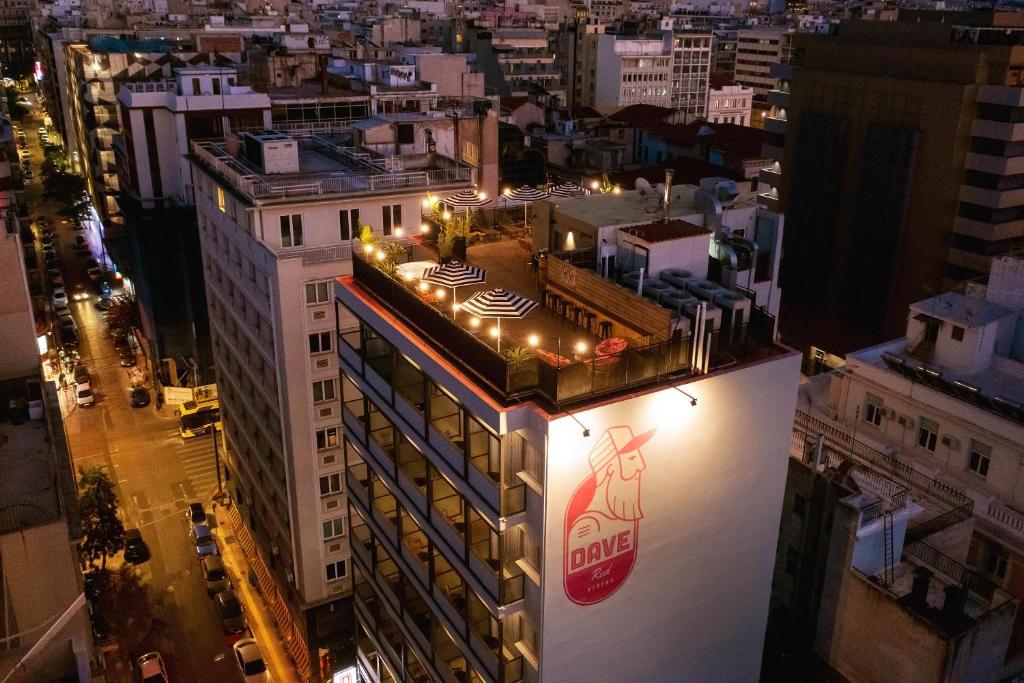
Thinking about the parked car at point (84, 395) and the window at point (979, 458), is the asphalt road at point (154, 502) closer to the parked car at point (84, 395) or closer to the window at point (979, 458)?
the parked car at point (84, 395)

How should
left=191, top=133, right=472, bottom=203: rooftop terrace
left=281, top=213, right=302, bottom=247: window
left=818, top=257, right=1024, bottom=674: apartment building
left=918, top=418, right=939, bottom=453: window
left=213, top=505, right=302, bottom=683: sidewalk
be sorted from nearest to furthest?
left=818, top=257, right=1024, bottom=674: apartment building
left=918, top=418, right=939, bottom=453: window
left=281, top=213, right=302, bottom=247: window
left=191, top=133, right=472, bottom=203: rooftop terrace
left=213, top=505, right=302, bottom=683: sidewalk

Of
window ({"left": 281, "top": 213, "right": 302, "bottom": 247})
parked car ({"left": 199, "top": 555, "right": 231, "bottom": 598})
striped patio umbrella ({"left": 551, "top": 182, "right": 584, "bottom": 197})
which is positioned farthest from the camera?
parked car ({"left": 199, "top": 555, "right": 231, "bottom": 598})

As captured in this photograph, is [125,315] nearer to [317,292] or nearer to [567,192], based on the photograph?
[317,292]

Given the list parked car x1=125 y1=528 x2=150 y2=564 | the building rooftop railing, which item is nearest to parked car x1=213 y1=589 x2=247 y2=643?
parked car x1=125 y1=528 x2=150 y2=564

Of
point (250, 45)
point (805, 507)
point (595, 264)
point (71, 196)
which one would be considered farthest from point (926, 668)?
point (71, 196)

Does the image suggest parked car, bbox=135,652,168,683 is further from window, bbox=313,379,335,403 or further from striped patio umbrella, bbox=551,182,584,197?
striped patio umbrella, bbox=551,182,584,197

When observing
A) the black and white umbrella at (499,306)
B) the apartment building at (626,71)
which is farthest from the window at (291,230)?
the apartment building at (626,71)

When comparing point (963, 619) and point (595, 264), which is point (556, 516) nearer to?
point (595, 264)
